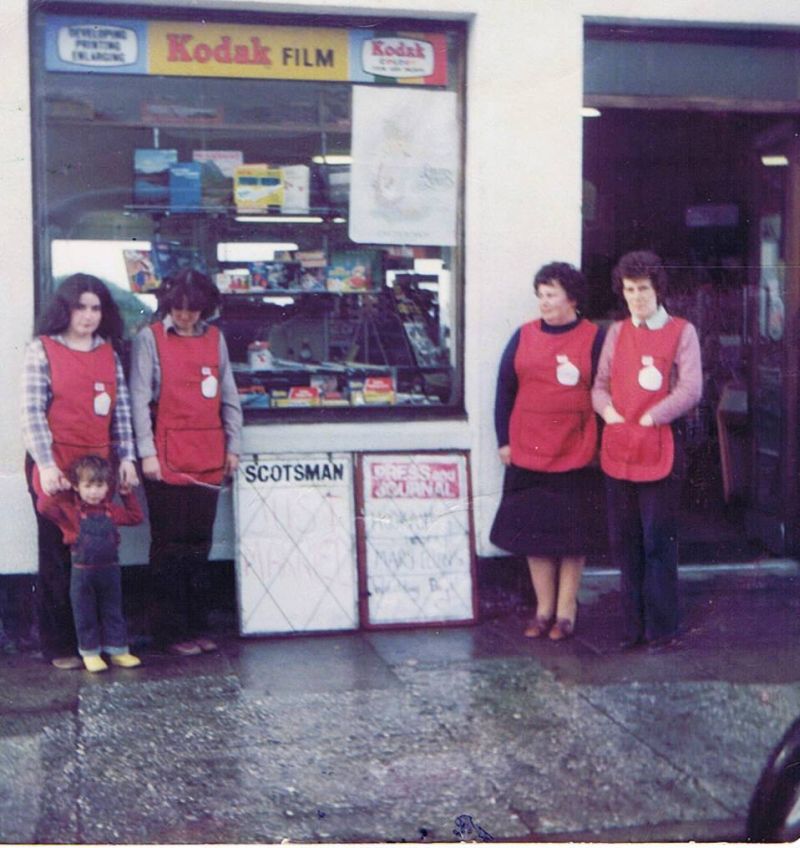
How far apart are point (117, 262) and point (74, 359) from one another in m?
0.84

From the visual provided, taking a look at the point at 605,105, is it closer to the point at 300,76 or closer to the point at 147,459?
the point at 300,76

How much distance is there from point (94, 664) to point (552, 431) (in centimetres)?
245

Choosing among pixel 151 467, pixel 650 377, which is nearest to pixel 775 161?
pixel 650 377

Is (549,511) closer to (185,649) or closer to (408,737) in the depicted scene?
(408,737)

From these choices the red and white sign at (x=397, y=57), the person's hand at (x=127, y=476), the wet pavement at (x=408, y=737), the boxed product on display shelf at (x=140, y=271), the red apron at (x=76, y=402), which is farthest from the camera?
the red and white sign at (x=397, y=57)

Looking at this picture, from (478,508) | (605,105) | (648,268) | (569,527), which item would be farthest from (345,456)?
(605,105)

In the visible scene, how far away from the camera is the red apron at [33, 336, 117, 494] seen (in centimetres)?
586

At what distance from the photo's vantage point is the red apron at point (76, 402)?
586 centimetres

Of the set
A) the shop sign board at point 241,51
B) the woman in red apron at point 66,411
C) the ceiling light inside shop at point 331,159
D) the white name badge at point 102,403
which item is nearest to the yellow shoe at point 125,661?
the woman in red apron at point 66,411

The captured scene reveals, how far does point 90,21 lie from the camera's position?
6344 mm

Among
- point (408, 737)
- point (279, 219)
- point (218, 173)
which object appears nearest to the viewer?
point (408, 737)

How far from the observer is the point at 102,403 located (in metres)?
Answer: 5.96

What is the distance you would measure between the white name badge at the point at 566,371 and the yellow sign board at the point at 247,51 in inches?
73.6

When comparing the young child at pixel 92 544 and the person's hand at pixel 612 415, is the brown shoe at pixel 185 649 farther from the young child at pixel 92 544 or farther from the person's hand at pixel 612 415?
the person's hand at pixel 612 415
